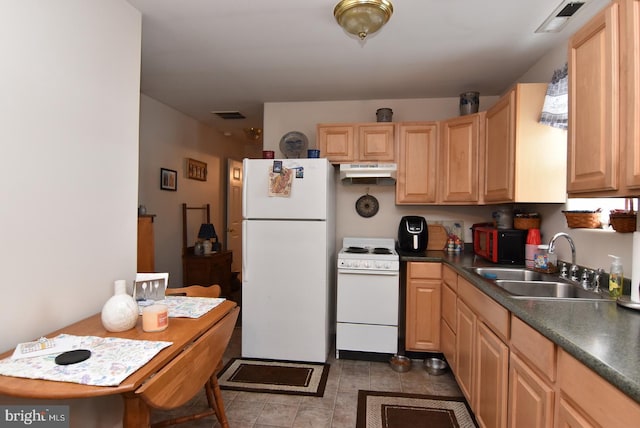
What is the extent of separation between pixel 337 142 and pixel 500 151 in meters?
1.42

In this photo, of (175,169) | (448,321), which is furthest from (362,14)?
(175,169)

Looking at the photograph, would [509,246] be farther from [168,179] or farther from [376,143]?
[168,179]

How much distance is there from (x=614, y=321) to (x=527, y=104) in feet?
4.94

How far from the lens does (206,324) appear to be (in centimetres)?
155

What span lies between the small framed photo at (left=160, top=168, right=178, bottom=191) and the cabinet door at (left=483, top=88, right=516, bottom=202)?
3283 mm

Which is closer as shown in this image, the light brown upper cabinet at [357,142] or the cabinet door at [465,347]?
the cabinet door at [465,347]

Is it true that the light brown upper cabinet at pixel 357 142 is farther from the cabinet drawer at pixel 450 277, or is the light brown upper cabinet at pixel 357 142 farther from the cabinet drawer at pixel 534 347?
the cabinet drawer at pixel 534 347

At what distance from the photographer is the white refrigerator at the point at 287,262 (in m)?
2.81

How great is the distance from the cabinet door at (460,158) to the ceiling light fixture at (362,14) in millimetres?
1471

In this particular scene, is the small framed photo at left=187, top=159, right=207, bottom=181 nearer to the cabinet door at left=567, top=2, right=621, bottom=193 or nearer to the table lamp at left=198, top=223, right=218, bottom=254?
the table lamp at left=198, top=223, right=218, bottom=254

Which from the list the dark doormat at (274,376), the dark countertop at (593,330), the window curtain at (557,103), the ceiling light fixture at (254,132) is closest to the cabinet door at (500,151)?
the window curtain at (557,103)

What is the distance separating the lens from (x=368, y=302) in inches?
113

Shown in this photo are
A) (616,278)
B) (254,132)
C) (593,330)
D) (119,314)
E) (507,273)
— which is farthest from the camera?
(254,132)

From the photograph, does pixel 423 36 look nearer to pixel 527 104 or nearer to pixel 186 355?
pixel 527 104
